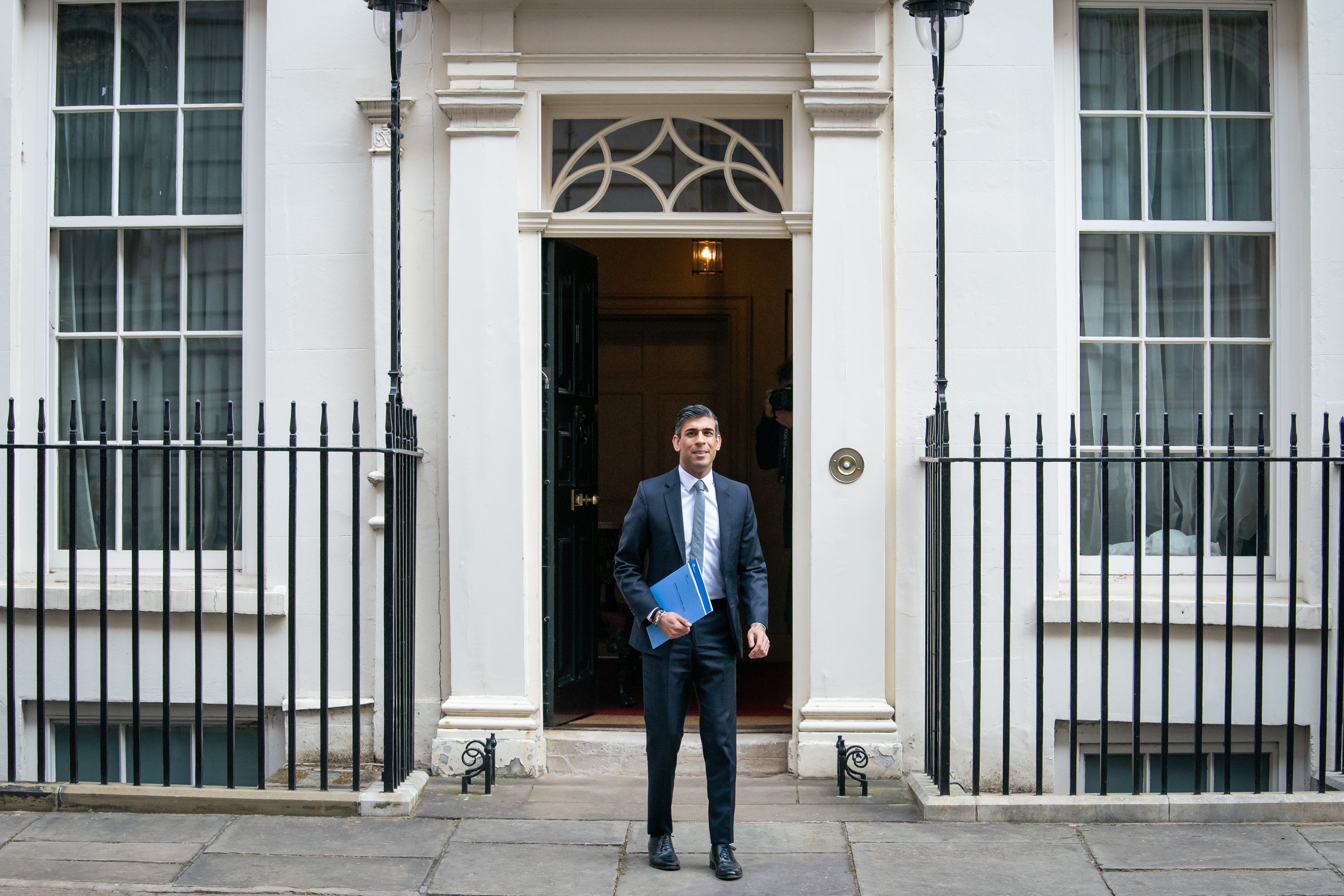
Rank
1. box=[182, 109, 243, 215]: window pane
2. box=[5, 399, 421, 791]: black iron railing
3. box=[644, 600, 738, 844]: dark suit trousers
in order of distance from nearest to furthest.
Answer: box=[644, 600, 738, 844]: dark suit trousers, box=[5, 399, 421, 791]: black iron railing, box=[182, 109, 243, 215]: window pane

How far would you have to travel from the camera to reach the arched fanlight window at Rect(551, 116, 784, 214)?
20.8 feet

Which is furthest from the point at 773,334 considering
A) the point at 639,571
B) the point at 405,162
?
the point at 639,571

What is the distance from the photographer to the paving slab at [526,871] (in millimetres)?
4508

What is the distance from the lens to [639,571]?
4.74 metres

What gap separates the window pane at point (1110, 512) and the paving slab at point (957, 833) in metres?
1.70

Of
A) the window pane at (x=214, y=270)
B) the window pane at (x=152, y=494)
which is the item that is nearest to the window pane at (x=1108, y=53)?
the window pane at (x=214, y=270)

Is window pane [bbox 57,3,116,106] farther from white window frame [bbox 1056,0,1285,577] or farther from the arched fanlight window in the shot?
white window frame [bbox 1056,0,1285,577]

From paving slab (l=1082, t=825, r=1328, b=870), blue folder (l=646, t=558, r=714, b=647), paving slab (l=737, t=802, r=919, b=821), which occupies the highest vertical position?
blue folder (l=646, t=558, r=714, b=647)

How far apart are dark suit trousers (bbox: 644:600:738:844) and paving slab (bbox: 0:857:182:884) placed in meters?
1.90

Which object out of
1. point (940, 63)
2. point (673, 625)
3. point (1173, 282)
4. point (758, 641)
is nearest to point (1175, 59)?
point (1173, 282)

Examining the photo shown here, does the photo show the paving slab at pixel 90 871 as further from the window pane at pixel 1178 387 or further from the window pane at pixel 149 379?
the window pane at pixel 1178 387

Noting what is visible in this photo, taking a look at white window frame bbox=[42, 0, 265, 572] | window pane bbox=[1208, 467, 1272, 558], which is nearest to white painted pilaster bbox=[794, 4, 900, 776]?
window pane bbox=[1208, 467, 1272, 558]

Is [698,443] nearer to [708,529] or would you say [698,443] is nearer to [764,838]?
[708,529]

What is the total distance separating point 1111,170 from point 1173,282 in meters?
0.68
